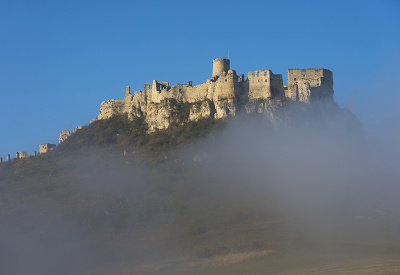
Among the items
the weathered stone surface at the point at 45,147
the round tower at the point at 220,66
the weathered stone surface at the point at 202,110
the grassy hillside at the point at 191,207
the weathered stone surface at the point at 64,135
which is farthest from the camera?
the weathered stone surface at the point at 64,135

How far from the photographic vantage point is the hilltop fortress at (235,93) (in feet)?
286

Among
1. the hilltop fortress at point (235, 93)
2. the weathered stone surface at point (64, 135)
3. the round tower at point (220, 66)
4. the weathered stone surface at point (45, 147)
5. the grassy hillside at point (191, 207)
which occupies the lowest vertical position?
the grassy hillside at point (191, 207)

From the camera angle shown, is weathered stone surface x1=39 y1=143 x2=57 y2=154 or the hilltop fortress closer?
the hilltop fortress

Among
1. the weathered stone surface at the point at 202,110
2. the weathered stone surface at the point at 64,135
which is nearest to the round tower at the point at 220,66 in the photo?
the weathered stone surface at the point at 202,110

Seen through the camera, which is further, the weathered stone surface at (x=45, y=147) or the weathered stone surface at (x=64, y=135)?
the weathered stone surface at (x=64, y=135)

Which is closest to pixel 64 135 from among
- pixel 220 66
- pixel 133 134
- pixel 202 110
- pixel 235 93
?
pixel 133 134

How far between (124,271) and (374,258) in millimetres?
19569

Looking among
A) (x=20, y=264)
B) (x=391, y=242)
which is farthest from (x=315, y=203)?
(x=20, y=264)

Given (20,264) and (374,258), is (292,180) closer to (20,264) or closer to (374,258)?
(374,258)

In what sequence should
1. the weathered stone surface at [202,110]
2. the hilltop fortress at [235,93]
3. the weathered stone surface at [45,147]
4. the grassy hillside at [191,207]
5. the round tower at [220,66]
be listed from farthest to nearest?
1. the weathered stone surface at [45,147]
2. the round tower at [220,66]
3. the weathered stone surface at [202,110]
4. the hilltop fortress at [235,93]
5. the grassy hillside at [191,207]

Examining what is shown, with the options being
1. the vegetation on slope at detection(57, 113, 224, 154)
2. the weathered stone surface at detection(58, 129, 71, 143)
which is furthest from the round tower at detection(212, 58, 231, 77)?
the weathered stone surface at detection(58, 129, 71, 143)

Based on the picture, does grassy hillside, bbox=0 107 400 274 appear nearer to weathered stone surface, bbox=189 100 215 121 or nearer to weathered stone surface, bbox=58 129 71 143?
weathered stone surface, bbox=189 100 215 121

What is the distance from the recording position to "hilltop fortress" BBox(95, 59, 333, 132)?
87.3 meters

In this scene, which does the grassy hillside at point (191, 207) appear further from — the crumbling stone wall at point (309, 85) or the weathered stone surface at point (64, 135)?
the weathered stone surface at point (64, 135)
